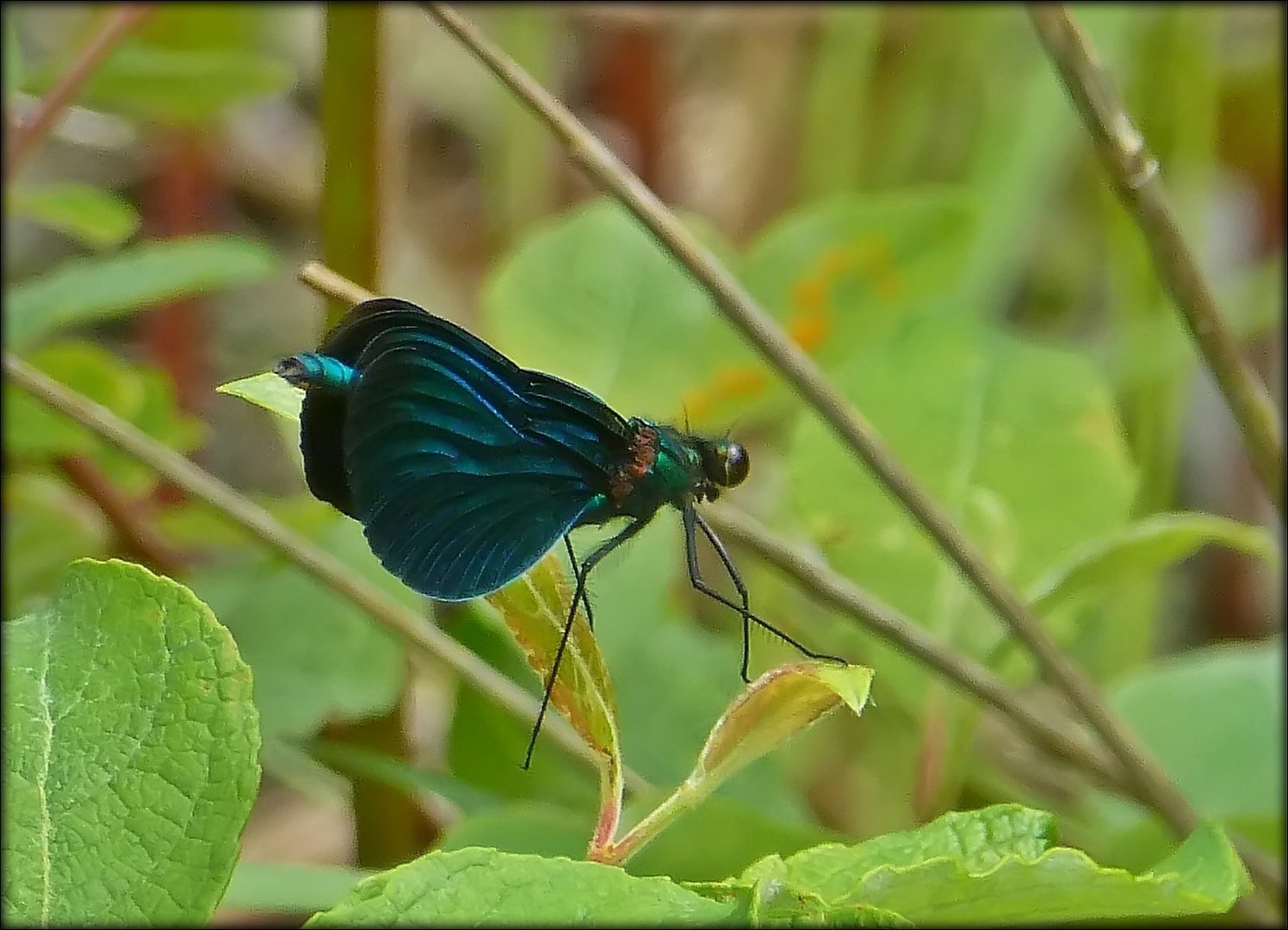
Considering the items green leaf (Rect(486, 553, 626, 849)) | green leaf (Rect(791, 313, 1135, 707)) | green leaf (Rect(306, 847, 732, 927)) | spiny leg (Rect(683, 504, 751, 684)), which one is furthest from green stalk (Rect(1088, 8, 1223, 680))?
green leaf (Rect(306, 847, 732, 927))

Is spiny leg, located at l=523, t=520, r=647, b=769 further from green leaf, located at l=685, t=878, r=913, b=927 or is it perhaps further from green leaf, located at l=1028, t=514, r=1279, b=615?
green leaf, located at l=1028, t=514, r=1279, b=615

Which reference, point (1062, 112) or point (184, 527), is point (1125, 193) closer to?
point (184, 527)

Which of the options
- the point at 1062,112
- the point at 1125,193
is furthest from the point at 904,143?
the point at 1125,193

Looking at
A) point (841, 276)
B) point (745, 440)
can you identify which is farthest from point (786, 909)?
point (745, 440)

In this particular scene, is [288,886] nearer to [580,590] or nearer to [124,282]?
[580,590]

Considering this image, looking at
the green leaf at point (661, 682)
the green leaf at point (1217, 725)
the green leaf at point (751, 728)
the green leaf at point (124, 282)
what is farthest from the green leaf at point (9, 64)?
the green leaf at point (1217, 725)

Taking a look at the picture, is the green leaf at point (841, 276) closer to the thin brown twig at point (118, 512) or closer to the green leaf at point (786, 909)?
the thin brown twig at point (118, 512)
